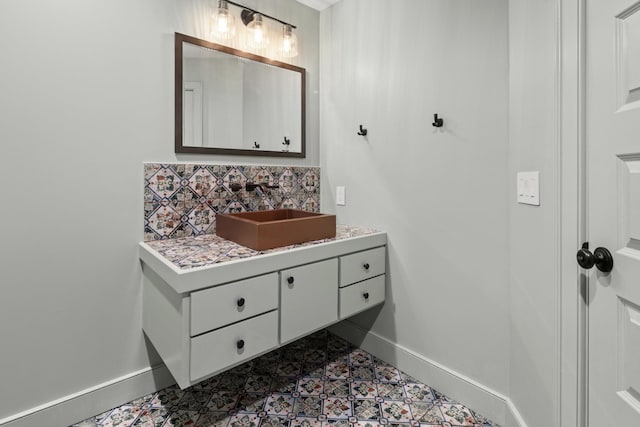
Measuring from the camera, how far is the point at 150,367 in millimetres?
1760

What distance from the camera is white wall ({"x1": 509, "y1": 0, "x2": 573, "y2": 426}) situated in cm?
112

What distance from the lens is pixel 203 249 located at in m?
1.56

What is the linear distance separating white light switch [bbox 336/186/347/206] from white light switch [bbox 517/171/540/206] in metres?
1.14

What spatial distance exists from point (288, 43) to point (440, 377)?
225 centimetres

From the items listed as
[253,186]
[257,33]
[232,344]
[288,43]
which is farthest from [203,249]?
[288,43]

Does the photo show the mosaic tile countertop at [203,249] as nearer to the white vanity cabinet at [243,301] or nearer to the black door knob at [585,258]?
the white vanity cabinet at [243,301]

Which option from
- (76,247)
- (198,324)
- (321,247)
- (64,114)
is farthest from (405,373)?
(64,114)

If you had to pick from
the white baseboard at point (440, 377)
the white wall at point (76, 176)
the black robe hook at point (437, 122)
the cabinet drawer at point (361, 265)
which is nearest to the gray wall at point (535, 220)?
Answer: the white baseboard at point (440, 377)

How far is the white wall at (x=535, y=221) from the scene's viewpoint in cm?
112

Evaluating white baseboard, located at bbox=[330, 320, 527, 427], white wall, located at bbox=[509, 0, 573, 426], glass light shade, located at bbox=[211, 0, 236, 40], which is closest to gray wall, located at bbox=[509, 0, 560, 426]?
white wall, located at bbox=[509, 0, 573, 426]

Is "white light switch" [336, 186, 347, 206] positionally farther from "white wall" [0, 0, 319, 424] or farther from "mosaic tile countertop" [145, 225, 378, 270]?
"white wall" [0, 0, 319, 424]

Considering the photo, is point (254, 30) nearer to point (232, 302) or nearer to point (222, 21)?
point (222, 21)

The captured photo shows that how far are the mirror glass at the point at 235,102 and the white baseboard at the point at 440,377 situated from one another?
1.35 m

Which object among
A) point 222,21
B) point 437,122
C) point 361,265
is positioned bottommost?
point 361,265
